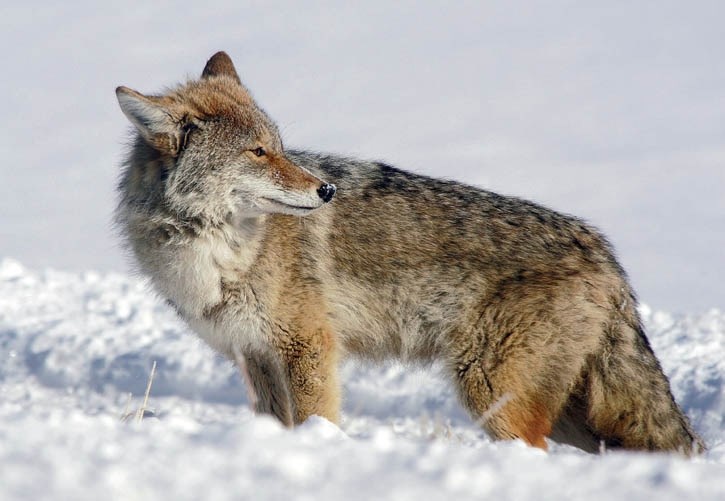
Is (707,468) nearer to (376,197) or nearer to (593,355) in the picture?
(593,355)

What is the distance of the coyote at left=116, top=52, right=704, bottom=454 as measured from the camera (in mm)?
5531

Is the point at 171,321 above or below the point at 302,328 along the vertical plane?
below

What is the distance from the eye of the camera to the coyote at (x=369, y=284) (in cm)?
553

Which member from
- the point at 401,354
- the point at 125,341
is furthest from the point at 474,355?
the point at 125,341

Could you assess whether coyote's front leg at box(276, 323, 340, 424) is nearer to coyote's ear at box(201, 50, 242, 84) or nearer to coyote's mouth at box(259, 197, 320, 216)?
coyote's mouth at box(259, 197, 320, 216)

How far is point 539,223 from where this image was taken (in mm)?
6008

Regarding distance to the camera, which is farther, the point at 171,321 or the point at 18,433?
the point at 171,321

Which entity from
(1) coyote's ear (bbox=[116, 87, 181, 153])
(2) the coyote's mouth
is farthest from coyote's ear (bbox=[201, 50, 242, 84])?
(2) the coyote's mouth

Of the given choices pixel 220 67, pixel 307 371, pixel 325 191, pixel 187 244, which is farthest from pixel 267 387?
pixel 220 67

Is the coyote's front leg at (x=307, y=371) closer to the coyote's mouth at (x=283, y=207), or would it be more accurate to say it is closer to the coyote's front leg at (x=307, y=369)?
the coyote's front leg at (x=307, y=369)

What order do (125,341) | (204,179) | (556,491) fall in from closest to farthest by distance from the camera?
1. (556,491)
2. (204,179)
3. (125,341)

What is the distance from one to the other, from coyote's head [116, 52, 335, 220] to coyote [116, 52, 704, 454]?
0.01 m

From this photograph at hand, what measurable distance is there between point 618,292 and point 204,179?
Answer: 268cm

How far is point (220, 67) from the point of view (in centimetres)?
653
